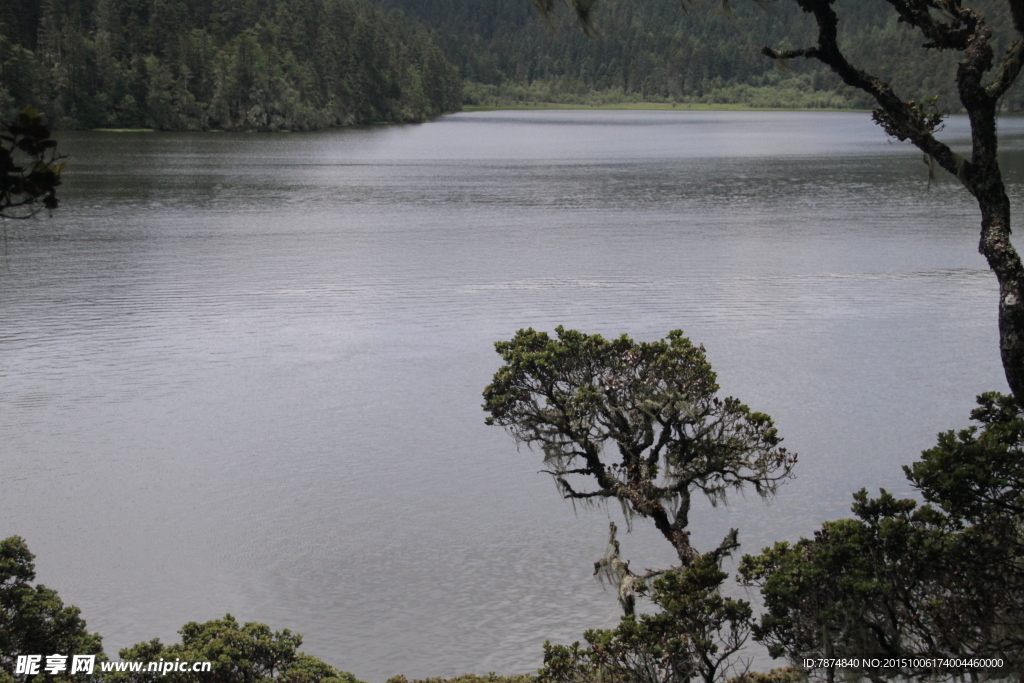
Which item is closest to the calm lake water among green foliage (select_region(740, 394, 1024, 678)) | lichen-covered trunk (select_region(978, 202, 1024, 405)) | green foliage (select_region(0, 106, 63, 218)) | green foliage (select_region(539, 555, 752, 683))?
green foliage (select_region(539, 555, 752, 683))

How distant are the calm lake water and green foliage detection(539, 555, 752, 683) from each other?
6.10 meters

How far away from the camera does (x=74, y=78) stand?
157625mm

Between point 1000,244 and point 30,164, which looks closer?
point 30,164

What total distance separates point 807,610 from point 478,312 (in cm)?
2901

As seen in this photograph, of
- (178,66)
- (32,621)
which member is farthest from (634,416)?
(178,66)

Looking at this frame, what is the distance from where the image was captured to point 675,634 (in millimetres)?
8930

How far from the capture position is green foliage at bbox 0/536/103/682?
35.2 ft

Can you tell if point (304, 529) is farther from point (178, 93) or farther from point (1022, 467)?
point (178, 93)

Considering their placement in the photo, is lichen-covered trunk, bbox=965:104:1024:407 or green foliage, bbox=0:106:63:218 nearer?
green foliage, bbox=0:106:63:218

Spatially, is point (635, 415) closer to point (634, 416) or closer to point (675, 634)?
point (634, 416)

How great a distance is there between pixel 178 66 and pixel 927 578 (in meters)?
173

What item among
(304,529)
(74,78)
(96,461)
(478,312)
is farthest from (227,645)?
(74,78)

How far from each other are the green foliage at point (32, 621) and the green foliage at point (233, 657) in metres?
0.60

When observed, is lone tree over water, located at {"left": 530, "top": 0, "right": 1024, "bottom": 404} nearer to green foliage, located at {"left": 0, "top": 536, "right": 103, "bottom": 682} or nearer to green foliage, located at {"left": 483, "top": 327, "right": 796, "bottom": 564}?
green foliage, located at {"left": 483, "top": 327, "right": 796, "bottom": 564}
